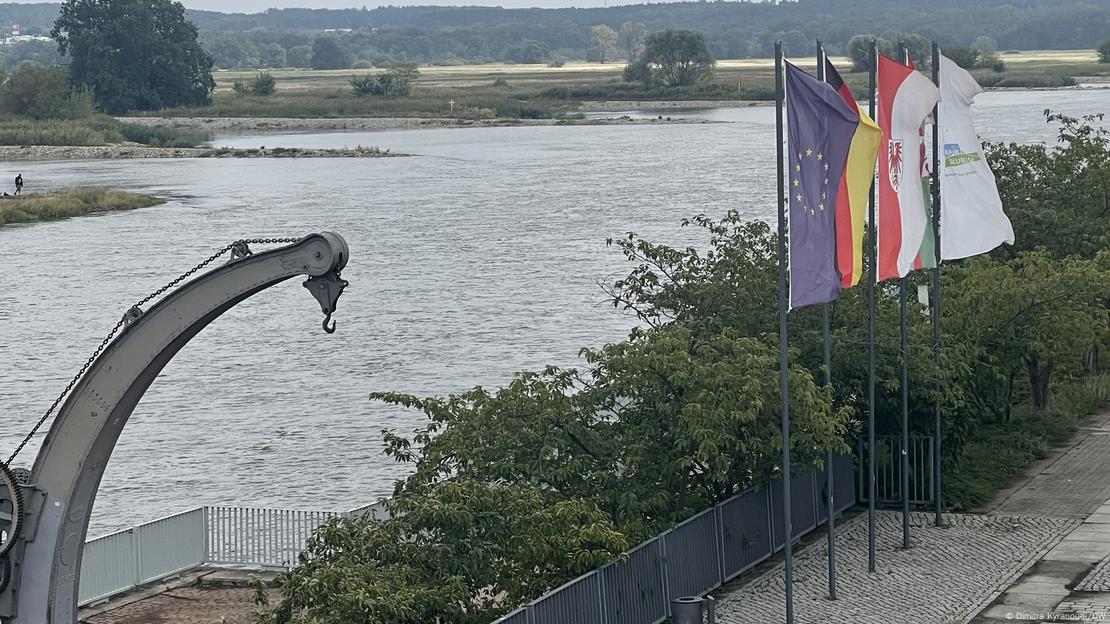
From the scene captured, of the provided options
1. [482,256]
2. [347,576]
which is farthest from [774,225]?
[347,576]

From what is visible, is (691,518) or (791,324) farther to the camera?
(791,324)

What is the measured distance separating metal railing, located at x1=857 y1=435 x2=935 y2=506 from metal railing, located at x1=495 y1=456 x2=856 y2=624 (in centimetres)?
46

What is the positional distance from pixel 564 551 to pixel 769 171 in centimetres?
9804

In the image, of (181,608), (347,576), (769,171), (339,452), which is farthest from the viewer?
(769,171)

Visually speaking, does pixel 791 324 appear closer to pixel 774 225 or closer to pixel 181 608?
pixel 181 608

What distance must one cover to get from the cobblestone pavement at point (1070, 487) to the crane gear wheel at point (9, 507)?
17693 mm

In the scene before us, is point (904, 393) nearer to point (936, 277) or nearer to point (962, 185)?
point (936, 277)

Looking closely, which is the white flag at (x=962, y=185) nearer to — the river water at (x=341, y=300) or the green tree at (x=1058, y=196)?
the green tree at (x=1058, y=196)

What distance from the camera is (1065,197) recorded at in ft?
137

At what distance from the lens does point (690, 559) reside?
2244cm

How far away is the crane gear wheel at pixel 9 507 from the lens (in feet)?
45.8

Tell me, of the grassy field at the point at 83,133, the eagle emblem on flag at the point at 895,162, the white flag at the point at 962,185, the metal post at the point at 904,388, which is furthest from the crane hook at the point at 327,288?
the grassy field at the point at 83,133

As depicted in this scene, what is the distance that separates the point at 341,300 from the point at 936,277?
143 feet

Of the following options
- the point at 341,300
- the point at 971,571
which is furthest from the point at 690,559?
the point at 341,300
